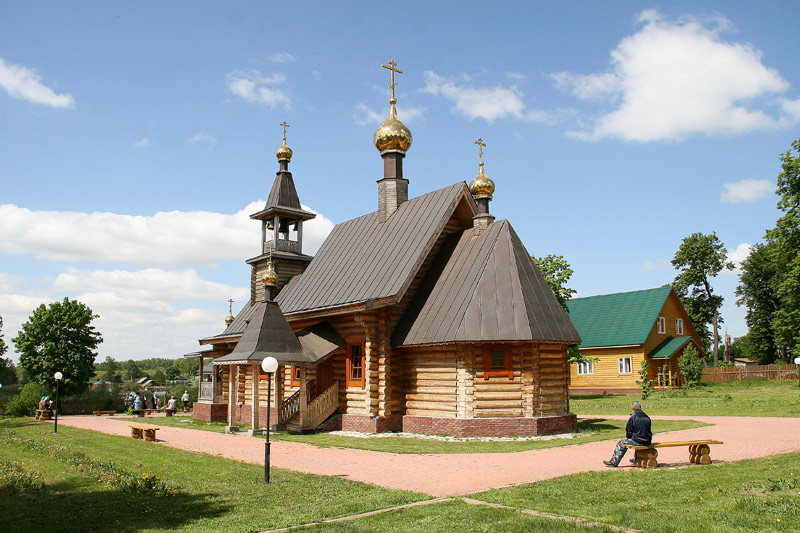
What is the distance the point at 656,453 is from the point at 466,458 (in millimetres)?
4129

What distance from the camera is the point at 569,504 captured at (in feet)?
28.8

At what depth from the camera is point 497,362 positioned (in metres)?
18.7

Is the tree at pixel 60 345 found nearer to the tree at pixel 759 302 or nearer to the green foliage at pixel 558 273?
the green foliage at pixel 558 273

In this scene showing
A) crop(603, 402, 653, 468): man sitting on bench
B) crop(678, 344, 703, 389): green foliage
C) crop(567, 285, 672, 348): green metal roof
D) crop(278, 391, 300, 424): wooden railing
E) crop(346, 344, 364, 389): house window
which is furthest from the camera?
crop(567, 285, 672, 348): green metal roof

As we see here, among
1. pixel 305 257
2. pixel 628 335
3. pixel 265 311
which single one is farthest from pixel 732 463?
pixel 628 335

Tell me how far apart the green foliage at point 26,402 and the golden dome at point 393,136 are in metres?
25.0

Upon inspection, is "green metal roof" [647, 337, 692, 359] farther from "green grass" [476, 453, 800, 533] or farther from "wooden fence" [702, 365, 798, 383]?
"green grass" [476, 453, 800, 533]

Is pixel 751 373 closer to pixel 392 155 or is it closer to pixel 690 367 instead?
pixel 690 367

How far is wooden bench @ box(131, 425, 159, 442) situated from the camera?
63.0 ft

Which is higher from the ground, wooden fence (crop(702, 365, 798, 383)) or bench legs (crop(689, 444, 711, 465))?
wooden fence (crop(702, 365, 798, 383))

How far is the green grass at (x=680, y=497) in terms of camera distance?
297 inches

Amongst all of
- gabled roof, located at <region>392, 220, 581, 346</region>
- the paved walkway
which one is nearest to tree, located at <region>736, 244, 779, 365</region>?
the paved walkway

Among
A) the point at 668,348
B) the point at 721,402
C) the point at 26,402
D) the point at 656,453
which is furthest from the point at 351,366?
the point at 668,348

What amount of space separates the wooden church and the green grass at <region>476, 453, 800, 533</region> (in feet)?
23.1
